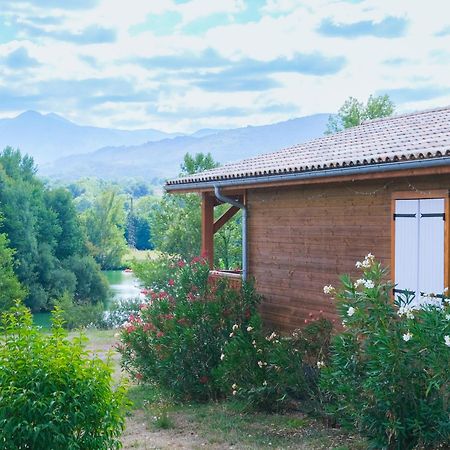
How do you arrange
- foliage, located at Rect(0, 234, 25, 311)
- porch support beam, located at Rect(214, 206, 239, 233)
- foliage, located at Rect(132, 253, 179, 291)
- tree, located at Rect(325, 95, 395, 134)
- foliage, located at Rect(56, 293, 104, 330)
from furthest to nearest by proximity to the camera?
tree, located at Rect(325, 95, 395, 134), foliage, located at Rect(132, 253, 179, 291), foliage, located at Rect(0, 234, 25, 311), foliage, located at Rect(56, 293, 104, 330), porch support beam, located at Rect(214, 206, 239, 233)

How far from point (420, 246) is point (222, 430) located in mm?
3335

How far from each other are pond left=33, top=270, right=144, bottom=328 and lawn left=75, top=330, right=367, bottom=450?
96.8ft

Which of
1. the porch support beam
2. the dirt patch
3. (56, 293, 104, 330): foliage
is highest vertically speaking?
the porch support beam

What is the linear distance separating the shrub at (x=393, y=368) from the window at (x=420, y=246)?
831mm

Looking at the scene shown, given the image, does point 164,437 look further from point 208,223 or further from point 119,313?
point 119,313

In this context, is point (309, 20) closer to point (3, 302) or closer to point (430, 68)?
point (3, 302)

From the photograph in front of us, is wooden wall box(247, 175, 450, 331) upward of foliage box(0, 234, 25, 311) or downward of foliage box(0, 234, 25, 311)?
upward

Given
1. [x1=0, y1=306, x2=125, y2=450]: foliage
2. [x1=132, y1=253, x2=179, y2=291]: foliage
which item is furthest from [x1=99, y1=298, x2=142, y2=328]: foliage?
[x1=0, y1=306, x2=125, y2=450]: foliage

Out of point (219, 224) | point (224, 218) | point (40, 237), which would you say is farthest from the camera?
point (40, 237)

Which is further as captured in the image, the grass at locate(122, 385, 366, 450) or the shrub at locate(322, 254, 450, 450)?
the grass at locate(122, 385, 366, 450)

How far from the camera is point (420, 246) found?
8.57 m

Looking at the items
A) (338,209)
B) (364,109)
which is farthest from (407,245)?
(364,109)

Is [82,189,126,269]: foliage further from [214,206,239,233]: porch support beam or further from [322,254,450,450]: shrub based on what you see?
[322,254,450,450]: shrub

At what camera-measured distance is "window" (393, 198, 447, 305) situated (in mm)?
8328
